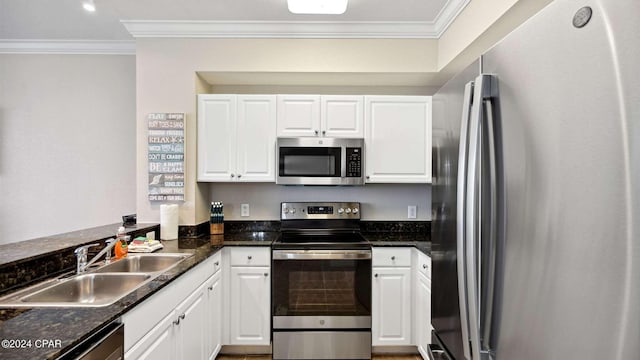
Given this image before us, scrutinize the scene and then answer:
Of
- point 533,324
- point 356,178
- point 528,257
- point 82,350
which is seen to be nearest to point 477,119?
A: point 528,257

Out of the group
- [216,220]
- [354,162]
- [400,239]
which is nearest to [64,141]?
[216,220]

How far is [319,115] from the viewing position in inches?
104

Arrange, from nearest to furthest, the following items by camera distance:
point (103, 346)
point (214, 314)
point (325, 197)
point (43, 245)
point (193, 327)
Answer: point (103, 346)
point (43, 245)
point (193, 327)
point (214, 314)
point (325, 197)

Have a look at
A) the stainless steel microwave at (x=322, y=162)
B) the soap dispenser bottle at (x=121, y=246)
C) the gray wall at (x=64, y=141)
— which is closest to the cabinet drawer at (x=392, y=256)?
the stainless steel microwave at (x=322, y=162)

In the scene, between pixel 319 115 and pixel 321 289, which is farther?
pixel 319 115

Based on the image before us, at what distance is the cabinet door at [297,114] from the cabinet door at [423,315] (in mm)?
1494

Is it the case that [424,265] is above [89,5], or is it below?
below

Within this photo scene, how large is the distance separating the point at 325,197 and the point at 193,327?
1.57m

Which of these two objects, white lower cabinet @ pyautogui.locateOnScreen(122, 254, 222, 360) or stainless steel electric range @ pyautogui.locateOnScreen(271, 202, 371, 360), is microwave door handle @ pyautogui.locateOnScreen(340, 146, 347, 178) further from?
white lower cabinet @ pyautogui.locateOnScreen(122, 254, 222, 360)

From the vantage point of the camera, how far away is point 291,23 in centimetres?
A: 252

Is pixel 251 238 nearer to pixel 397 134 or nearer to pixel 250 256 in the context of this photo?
pixel 250 256

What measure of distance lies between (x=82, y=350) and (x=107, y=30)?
114 inches

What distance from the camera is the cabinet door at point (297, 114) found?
2637mm

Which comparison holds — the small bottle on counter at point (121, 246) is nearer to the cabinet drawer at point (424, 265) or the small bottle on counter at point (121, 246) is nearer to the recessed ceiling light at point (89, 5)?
the recessed ceiling light at point (89, 5)
